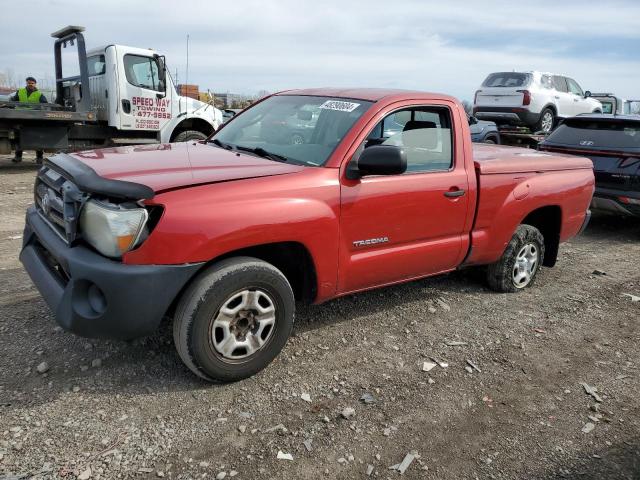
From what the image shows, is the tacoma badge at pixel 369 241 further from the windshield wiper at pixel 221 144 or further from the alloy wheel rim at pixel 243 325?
the windshield wiper at pixel 221 144

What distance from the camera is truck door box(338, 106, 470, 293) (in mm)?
3465

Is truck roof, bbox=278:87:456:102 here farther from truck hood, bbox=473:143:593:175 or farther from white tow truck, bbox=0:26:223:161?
white tow truck, bbox=0:26:223:161

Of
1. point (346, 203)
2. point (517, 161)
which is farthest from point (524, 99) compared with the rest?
point (346, 203)

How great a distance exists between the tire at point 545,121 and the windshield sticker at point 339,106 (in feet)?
44.0

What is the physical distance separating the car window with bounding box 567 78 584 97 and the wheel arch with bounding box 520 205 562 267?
45.5 feet

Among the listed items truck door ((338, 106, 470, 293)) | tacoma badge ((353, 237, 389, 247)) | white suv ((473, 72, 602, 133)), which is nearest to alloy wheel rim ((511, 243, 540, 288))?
truck door ((338, 106, 470, 293))

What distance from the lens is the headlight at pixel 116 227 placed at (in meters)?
2.69

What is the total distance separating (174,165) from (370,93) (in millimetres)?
1586

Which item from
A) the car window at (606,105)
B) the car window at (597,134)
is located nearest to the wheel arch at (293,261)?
the car window at (597,134)

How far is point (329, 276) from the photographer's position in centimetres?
341

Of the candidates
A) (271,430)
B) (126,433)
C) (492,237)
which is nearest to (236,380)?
(271,430)

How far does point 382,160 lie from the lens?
3.26m

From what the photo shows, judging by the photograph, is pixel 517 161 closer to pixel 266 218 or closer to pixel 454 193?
pixel 454 193

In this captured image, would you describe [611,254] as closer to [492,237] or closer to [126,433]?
[492,237]
